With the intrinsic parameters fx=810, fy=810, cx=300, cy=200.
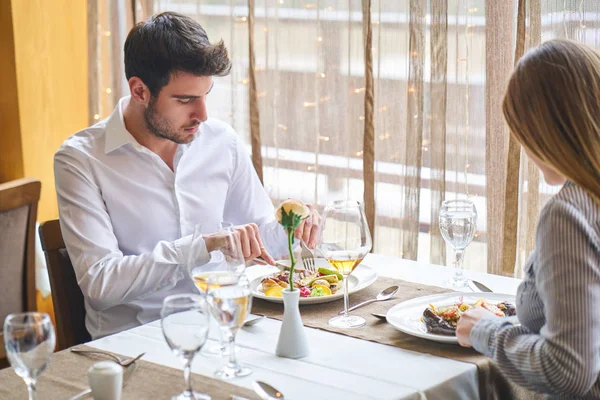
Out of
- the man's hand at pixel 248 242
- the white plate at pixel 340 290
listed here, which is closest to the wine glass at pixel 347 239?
the white plate at pixel 340 290

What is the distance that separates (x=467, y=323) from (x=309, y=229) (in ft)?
2.14

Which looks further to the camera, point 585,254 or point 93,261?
point 93,261

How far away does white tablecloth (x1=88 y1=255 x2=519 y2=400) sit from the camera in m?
1.35

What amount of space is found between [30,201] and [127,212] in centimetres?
98

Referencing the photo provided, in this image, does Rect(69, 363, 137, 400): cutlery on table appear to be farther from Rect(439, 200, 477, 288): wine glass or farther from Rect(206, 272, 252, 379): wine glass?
Rect(439, 200, 477, 288): wine glass

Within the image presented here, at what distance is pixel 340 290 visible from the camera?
1.85 m

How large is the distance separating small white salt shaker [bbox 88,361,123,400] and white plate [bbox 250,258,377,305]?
0.51m

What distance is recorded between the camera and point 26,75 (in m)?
3.79

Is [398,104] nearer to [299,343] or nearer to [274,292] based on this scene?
[274,292]

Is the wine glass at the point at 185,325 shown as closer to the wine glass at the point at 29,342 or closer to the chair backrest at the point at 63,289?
the wine glass at the point at 29,342

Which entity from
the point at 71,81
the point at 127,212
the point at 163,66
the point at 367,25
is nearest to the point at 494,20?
the point at 367,25

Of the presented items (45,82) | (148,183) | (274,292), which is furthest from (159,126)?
(45,82)

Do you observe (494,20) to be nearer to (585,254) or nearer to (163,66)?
(163,66)

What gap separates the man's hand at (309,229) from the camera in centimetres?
202
